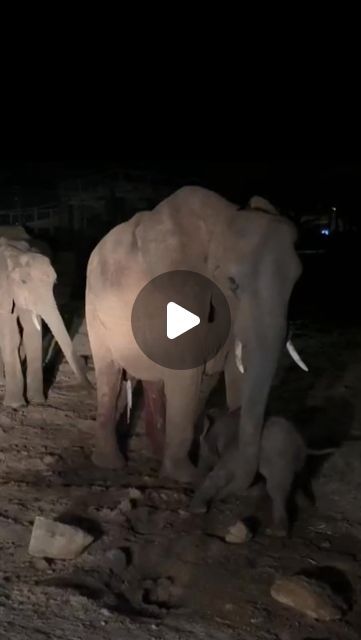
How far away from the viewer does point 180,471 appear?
6312mm

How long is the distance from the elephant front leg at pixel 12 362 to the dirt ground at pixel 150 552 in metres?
0.71

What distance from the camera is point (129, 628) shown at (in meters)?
4.16

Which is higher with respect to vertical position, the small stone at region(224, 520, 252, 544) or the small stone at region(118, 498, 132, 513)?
the small stone at region(224, 520, 252, 544)

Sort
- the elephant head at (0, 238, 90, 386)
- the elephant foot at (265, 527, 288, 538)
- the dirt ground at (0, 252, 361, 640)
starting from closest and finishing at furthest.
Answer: the dirt ground at (0, 252, 361, 640)
the elephant foot at (265, 527, 288, 538)
the elephant head at (0, 238, 90, 386)

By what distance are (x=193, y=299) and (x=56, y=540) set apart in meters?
1.99

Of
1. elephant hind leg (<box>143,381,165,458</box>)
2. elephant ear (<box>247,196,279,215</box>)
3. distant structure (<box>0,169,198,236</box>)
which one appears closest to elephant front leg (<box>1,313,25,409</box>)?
elephant hind leg (<box>143,381,165,458</box>)

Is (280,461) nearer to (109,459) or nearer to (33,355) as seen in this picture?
(109,459)

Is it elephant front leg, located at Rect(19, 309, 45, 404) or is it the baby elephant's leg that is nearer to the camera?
the baby elephant's leg

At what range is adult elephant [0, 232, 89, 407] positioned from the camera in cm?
850

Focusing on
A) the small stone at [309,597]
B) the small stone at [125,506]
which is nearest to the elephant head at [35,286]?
the small stone at [125,506]

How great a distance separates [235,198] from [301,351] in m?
13.1

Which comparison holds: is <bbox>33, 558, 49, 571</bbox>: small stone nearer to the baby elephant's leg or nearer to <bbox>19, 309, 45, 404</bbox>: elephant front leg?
the baby elephant's leg

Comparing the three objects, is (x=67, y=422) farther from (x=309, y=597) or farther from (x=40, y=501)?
(x=309, y=597)

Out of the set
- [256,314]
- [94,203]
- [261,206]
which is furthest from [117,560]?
[94,203]
